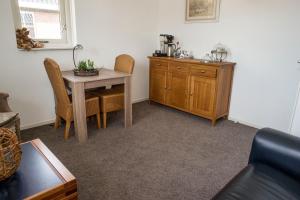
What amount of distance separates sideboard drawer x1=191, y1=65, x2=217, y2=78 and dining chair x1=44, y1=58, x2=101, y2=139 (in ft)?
4.76

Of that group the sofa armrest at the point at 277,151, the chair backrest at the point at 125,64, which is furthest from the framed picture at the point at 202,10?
the sofa armrest at the point at 277,151

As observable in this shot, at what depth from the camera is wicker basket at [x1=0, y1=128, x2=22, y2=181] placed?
1185 millimetres

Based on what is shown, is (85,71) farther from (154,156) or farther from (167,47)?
(167,47)

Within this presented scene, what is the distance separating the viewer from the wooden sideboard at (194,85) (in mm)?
3031

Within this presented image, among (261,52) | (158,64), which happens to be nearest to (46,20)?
(158,64)

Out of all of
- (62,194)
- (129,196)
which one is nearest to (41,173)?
(62,194)

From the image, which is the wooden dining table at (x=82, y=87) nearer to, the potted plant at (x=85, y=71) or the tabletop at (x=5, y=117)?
the potted plant at (x=85, y=71)

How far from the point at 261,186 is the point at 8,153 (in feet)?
4.75


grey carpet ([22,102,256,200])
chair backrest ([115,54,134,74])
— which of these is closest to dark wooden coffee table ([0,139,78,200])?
grey carpet ([22,102,256,200])

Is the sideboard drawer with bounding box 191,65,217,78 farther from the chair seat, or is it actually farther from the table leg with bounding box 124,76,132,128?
the chair seat

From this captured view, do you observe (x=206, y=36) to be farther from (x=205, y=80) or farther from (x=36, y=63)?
(x=36, y=63)

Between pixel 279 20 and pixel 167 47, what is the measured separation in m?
1.77

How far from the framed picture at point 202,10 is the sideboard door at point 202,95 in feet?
3.14

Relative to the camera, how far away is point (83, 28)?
10.4 ft
